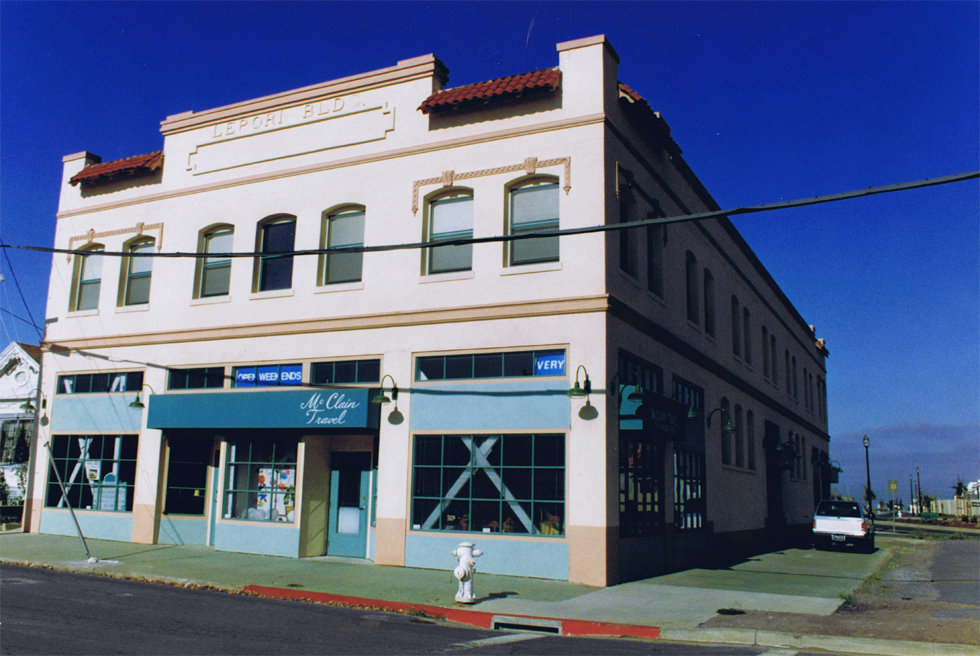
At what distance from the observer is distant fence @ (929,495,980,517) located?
209 feet

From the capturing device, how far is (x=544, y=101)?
16.2 metres

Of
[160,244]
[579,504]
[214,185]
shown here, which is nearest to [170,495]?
[160,244]

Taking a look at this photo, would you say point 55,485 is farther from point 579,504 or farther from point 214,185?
point 579,504

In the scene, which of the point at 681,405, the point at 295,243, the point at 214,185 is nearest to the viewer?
the point at 681,405

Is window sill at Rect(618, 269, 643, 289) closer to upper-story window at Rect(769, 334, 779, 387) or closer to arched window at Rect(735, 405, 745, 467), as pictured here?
arched window at Rect(735, 405, 745, 467)

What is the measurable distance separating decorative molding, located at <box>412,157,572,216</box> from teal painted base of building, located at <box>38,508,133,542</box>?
413 inches

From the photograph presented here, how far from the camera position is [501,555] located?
48.7ft

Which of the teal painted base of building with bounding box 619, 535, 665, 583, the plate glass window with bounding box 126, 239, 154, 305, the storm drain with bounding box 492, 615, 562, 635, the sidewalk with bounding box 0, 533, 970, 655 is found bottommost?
the storm drain with bounding box 492, 615, 562, 635

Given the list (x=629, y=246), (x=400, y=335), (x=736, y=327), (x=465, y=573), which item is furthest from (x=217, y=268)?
(x=736, y=327)

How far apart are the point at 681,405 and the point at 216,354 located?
10.9m

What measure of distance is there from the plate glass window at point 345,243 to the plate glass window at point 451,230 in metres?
1.85

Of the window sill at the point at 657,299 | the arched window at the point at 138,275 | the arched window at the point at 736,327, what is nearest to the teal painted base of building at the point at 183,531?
the arched window at the point at 138,275

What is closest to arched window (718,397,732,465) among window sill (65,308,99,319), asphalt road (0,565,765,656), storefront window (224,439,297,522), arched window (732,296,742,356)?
arched window (732,296,742,356)

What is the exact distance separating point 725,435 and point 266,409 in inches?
548
